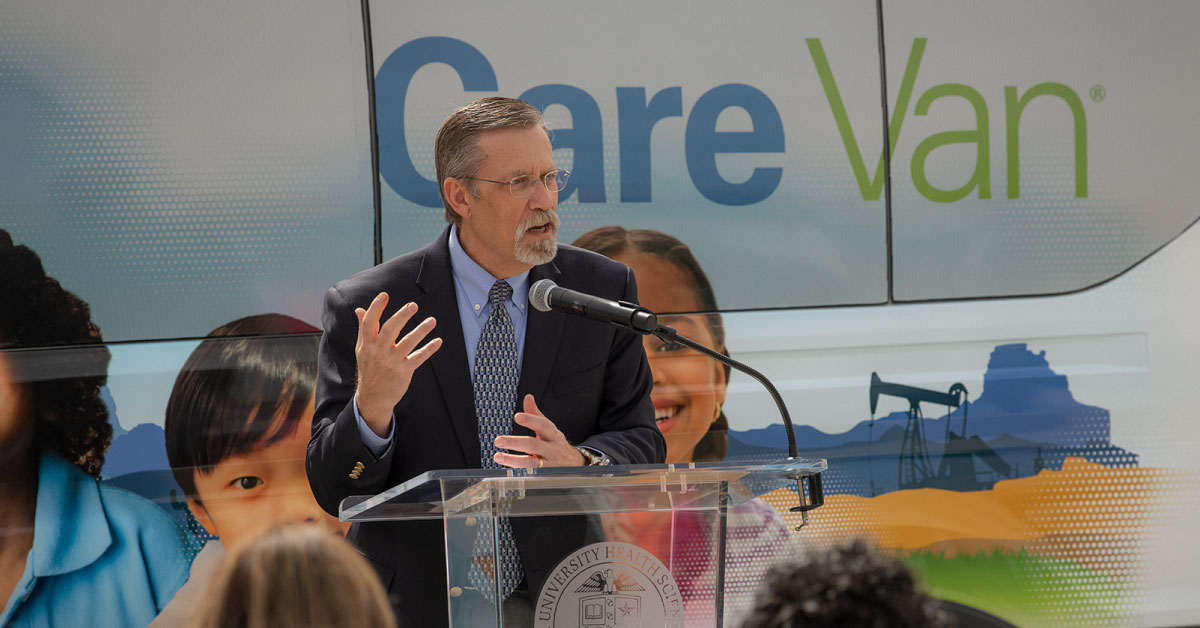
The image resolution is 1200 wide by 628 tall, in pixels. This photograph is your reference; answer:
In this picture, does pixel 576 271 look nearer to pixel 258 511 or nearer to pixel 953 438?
pixel 258 511

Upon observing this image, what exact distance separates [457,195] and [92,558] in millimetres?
1538

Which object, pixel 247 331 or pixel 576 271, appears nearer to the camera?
pixel 576 271

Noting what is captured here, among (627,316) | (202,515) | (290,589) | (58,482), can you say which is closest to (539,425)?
(627,316)

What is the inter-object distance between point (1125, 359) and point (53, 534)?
133 inches

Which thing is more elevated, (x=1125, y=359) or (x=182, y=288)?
(x=182, y=288)

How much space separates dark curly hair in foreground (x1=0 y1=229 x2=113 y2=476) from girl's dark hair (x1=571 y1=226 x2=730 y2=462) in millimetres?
1434

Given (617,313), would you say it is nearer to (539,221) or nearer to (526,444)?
(526,444)

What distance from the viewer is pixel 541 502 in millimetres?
1987

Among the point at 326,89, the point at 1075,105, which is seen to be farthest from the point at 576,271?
the point at 1075,105

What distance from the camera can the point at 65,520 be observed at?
10.2 ft

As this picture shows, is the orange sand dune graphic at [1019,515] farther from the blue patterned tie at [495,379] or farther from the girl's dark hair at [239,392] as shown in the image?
the girl's dark hair at [239,392]

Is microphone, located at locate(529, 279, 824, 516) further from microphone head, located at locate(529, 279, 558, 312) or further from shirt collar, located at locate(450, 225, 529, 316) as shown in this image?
shirt collar, located at locate(450, 225, 529, 316)

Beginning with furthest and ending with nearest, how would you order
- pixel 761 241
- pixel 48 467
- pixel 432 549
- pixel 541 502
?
pixel 761 241 < pixel 48 467 < pixel 432 549 < pixel 541 502

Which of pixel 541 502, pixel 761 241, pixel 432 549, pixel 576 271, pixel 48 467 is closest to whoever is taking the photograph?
pixel 541 502
